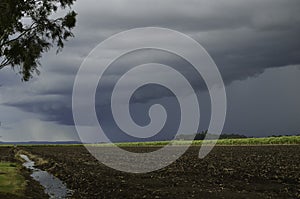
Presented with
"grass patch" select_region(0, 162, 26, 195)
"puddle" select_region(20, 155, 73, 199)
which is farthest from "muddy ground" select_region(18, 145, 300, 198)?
"grass patch" select_region(0, 162, 26, 195)

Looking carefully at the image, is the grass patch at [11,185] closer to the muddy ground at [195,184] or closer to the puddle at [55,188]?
the puddle at [55,188]

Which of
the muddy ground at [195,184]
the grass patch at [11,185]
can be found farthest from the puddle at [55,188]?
the grass patch at [11,185]

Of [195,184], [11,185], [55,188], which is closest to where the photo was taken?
[195,184]

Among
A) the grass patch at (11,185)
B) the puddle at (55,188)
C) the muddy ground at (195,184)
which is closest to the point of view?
the muddy ground at (195,184)

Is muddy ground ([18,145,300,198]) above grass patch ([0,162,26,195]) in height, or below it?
below

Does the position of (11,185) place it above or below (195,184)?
above

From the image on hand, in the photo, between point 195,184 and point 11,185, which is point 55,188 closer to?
point 11,185

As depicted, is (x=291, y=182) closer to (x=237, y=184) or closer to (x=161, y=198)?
(x=237, y=184)

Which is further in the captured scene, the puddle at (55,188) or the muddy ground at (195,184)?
the puddle at (55,188)

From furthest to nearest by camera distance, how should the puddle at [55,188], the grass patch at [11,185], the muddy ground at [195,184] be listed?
1. the puddle at [55,188]
2. the grass patch at [11,185]
3. the muddy ground at [195,184]

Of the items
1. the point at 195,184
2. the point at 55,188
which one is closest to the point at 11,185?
the point at 55,188

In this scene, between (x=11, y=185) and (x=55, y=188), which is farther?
(x=55, y=188)

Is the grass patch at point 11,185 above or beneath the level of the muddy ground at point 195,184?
above

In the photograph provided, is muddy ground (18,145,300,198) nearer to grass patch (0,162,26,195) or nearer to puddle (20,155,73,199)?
puddle (20,155,73,199)
